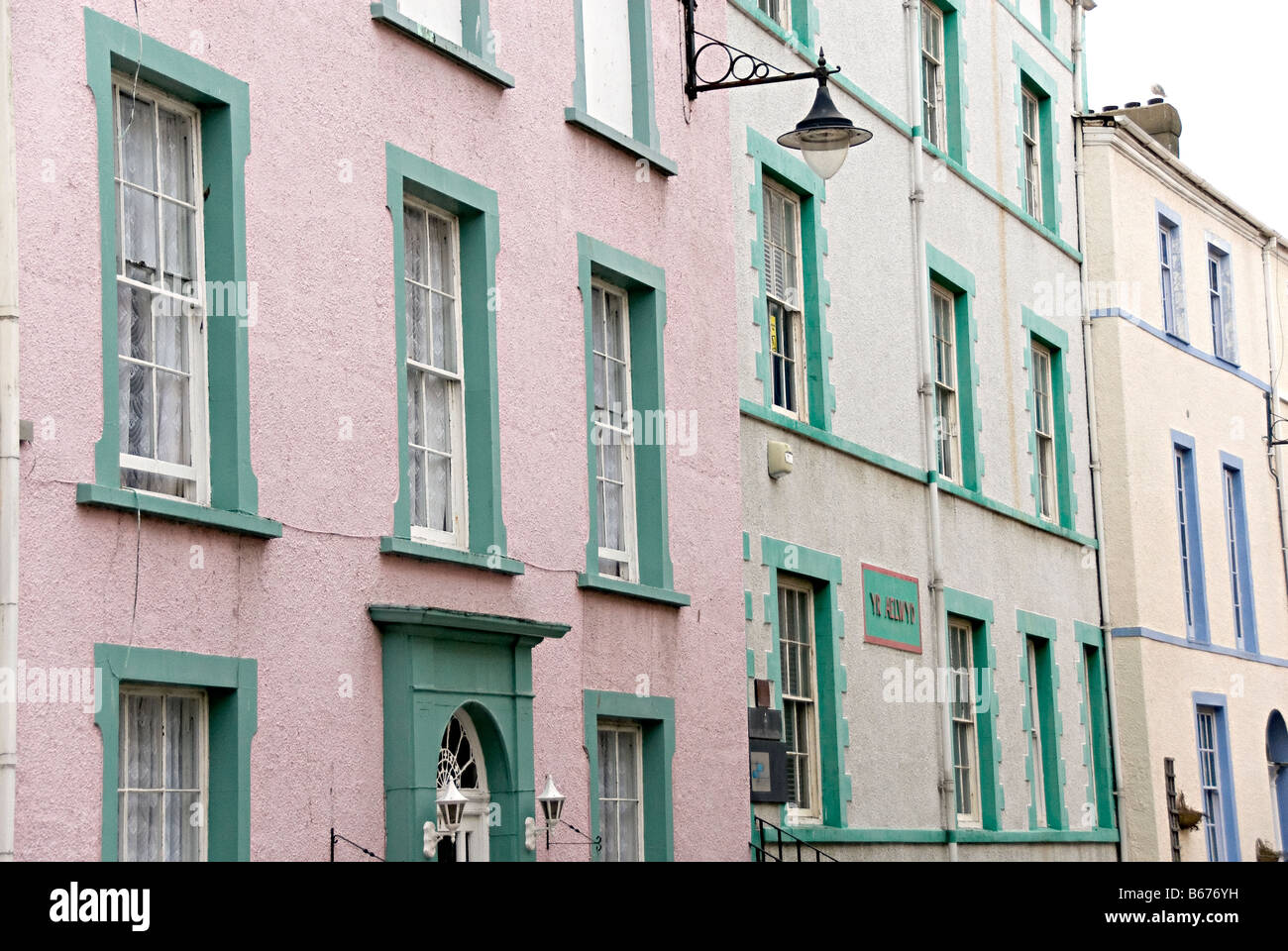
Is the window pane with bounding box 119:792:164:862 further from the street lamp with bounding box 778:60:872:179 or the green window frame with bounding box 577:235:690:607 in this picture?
the street lamp with bounding box 778:60:872:179

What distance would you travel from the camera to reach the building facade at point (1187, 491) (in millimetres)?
25234

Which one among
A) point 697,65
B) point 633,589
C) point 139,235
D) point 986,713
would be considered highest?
point 697,65

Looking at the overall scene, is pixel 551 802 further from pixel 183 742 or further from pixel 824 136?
pixel 824 136

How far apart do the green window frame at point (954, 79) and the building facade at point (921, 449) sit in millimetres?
31

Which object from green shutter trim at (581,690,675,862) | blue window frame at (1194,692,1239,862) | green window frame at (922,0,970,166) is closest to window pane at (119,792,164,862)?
green shutter trim at (581,690,675,862)

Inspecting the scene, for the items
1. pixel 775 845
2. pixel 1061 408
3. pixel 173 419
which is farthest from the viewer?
pixel 1061 408

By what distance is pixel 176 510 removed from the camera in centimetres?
1048

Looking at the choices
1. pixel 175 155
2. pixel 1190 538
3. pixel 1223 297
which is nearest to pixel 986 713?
pixel 1190 538

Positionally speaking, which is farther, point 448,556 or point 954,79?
point 954,79

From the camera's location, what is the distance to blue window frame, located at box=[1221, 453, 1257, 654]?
94.1 feet

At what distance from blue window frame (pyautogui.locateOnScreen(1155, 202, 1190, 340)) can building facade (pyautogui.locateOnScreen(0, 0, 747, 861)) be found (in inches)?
509

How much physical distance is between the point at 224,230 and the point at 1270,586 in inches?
848

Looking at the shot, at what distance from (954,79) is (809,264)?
5.06m
